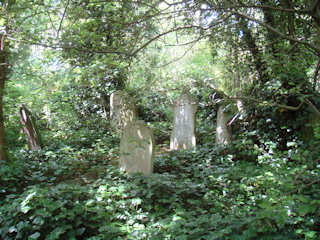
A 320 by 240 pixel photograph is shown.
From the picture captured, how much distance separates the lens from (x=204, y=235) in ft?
8.12

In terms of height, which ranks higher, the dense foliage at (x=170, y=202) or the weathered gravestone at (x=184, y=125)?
the weathered gravestone at (x=184, y=125)

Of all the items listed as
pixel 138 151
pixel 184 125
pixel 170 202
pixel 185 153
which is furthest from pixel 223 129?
pixel 170 202

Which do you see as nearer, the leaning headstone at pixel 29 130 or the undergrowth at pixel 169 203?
the undergrowth at pixel 169 203

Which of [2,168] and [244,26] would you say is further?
[244,26]

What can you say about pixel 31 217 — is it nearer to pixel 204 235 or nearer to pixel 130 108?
pixel 204 235

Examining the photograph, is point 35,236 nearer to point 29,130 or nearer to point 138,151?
point 138,151

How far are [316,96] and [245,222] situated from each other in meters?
3.67

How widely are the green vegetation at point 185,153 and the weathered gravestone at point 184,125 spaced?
67 cm

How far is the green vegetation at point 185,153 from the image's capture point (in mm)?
2742

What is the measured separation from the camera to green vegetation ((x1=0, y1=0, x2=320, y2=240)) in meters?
2.74

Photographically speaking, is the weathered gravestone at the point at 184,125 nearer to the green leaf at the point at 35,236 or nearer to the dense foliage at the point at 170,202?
the dense foliage at the point at 170,202

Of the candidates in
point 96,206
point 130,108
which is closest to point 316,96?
point 96,206

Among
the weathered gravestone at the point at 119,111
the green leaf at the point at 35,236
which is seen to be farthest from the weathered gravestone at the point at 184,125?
the green leaf at the point at 35,236

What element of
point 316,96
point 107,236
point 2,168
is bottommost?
point 107,236
